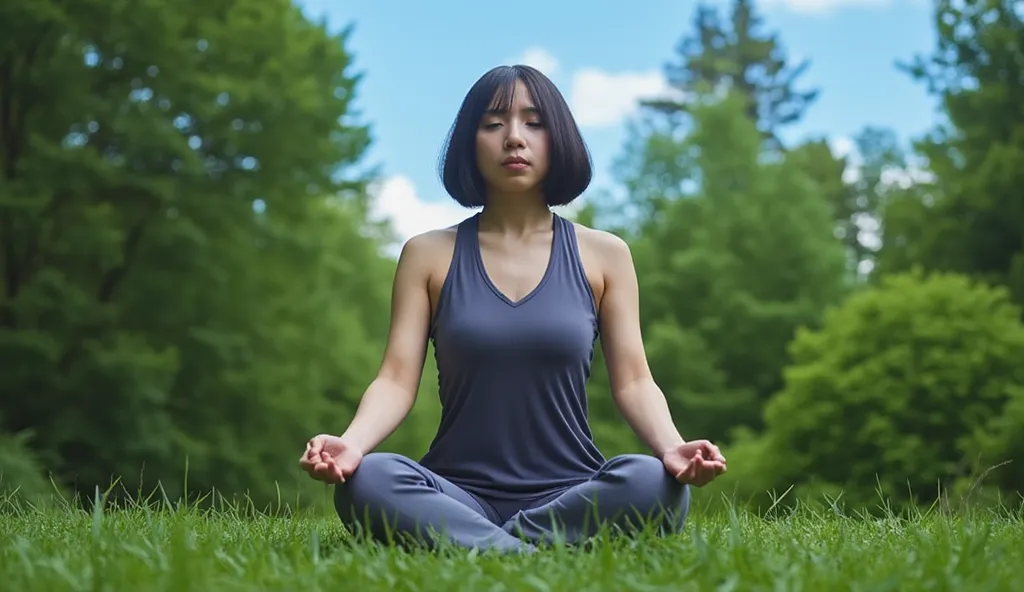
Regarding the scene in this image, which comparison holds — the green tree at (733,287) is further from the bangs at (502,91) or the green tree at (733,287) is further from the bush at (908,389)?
the bangs at (502,91)

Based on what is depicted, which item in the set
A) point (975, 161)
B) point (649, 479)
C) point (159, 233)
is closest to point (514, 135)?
point (649, 479)

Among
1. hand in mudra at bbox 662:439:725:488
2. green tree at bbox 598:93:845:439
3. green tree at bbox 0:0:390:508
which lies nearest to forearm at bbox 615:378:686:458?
hand in mudra at bbox 662:439:725:488

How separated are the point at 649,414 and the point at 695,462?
50 centimetres

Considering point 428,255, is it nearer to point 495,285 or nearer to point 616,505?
point 495,285

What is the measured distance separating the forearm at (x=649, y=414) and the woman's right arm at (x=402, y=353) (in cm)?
66

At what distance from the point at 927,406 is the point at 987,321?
141 cm

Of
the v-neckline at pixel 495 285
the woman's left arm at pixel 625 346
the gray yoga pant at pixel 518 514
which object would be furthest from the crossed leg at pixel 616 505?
the v-neckline at pixel 495 285

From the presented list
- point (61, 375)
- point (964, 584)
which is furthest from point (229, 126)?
point (964, 584)

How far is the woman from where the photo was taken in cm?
319

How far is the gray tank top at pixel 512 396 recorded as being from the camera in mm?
3504

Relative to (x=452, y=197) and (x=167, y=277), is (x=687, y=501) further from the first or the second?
(x=167, y=277)

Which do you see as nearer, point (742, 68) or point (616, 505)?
point (616, 505)

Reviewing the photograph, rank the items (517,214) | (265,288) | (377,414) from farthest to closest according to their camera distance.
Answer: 1. (265,288)
2. (517,214)
3. (377,414)

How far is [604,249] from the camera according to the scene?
383cm
